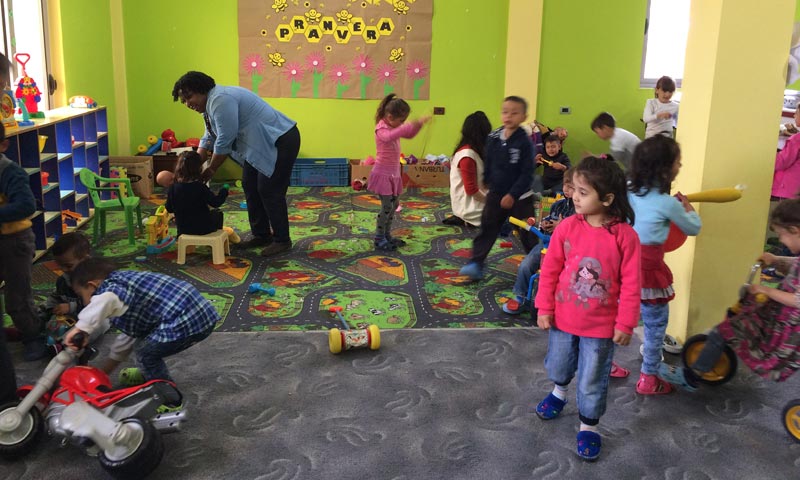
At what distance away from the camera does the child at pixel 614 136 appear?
5.26 meters

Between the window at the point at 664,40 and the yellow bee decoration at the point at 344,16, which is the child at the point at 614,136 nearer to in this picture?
the window at the point at 664,40

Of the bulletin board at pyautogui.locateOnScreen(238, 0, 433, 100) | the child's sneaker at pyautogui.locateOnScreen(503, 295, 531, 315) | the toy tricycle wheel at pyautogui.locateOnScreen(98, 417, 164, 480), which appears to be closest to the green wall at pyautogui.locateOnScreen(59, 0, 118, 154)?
the bulletin board at pyautogui.locateOnScreen(238, 0, 433, 100)

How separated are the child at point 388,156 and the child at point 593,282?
2752 millimetres

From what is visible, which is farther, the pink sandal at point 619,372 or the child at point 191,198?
the child at point 191,198

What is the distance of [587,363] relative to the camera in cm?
286

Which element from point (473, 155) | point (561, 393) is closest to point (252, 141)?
point (473, 155)

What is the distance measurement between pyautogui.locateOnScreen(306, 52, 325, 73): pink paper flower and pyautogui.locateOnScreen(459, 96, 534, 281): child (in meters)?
4.44

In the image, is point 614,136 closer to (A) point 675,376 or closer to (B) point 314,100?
(A) point 675,376

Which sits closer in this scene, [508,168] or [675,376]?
[675,376]

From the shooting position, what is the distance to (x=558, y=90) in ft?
29.2

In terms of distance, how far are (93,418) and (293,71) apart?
6599mm

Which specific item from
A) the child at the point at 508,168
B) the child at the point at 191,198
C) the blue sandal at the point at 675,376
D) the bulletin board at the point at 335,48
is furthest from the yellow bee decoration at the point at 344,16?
the blue sandal at the point at 675,376

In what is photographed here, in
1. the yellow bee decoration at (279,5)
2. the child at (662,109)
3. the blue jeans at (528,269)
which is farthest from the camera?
the yellow bee decoration at (279,5)

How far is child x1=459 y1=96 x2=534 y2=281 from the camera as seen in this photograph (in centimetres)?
451
